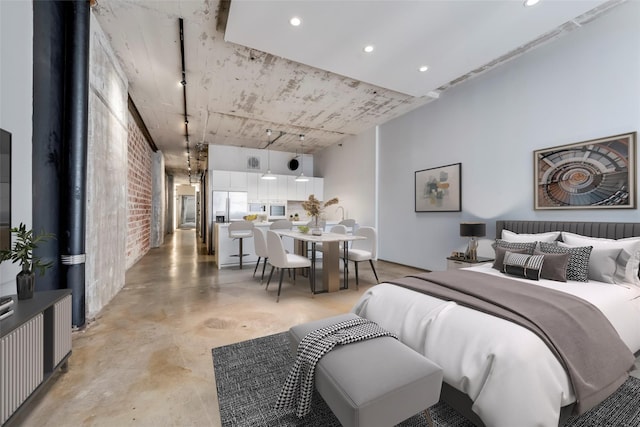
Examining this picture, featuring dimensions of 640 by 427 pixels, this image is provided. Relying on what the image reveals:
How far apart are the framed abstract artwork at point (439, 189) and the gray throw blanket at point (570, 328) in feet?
8.98

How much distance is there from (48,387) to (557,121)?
17.9ft

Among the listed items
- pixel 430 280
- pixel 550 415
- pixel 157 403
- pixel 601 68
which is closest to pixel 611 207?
pixel 601 68

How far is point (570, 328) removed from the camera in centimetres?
149

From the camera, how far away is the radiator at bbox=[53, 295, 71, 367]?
171cm

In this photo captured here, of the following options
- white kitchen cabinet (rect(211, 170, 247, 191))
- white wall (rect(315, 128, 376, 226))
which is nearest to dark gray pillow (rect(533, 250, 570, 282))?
white wall (rect(315, 128, 376, 226))

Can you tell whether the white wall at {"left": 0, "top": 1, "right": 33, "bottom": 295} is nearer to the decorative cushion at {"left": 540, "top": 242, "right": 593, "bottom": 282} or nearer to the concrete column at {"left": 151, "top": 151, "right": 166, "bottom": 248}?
the decorative cushion at {"left": 540, "top": 242, "right": 593, "bottom": 282}

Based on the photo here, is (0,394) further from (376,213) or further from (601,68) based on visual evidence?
(376,213)

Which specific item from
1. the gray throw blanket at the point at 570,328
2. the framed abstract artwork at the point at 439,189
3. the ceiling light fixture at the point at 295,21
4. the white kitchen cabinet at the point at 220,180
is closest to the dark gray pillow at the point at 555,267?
the gray throw blanket at the point at 570,328

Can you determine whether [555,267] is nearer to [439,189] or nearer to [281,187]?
[439,189]

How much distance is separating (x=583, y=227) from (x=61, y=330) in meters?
4.85

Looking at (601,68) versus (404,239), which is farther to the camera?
(404,239)

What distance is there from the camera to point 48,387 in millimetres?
1732

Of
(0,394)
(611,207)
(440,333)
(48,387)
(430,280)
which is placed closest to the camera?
(0,394)

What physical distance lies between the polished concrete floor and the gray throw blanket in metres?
1.66
